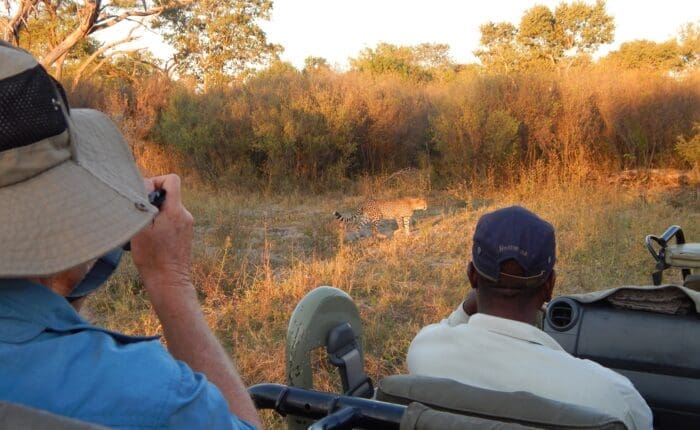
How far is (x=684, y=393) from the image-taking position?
1.62 m

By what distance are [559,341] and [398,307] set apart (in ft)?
10.0

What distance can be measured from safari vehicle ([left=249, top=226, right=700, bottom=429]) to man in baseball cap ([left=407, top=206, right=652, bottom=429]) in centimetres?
6

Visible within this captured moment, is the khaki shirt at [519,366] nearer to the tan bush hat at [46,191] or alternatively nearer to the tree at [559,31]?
the tan bush hat at [46,191]

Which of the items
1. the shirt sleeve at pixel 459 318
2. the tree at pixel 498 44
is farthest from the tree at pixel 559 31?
the shirt sleeve at pixel 459 318

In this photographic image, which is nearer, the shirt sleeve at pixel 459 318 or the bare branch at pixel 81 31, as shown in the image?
the shirt sleeve at pixel 459 318

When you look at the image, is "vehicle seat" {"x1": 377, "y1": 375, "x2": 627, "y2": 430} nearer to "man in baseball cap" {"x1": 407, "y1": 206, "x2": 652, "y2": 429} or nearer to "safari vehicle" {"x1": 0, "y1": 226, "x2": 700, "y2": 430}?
"safari vehicle" {"x1": 0, "y1": 226, "x2": 700, "y2": 430}

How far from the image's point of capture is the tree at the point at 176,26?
14844 mm

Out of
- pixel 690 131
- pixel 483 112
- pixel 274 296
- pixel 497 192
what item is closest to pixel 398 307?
pixel 274 296

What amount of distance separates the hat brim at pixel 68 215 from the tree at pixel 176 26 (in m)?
15.1

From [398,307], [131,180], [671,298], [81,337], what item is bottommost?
[398,307]

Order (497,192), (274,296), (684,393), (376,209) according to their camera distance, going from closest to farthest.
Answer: (684,393)
(274,296)
(376,209)
(497,192)

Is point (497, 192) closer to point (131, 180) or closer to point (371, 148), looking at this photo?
point (371, 148)

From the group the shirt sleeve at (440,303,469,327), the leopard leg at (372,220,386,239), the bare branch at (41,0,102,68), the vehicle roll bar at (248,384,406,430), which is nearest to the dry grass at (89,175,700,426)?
the leopard leg at (372,220,386,239)

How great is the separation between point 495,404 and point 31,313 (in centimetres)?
74
